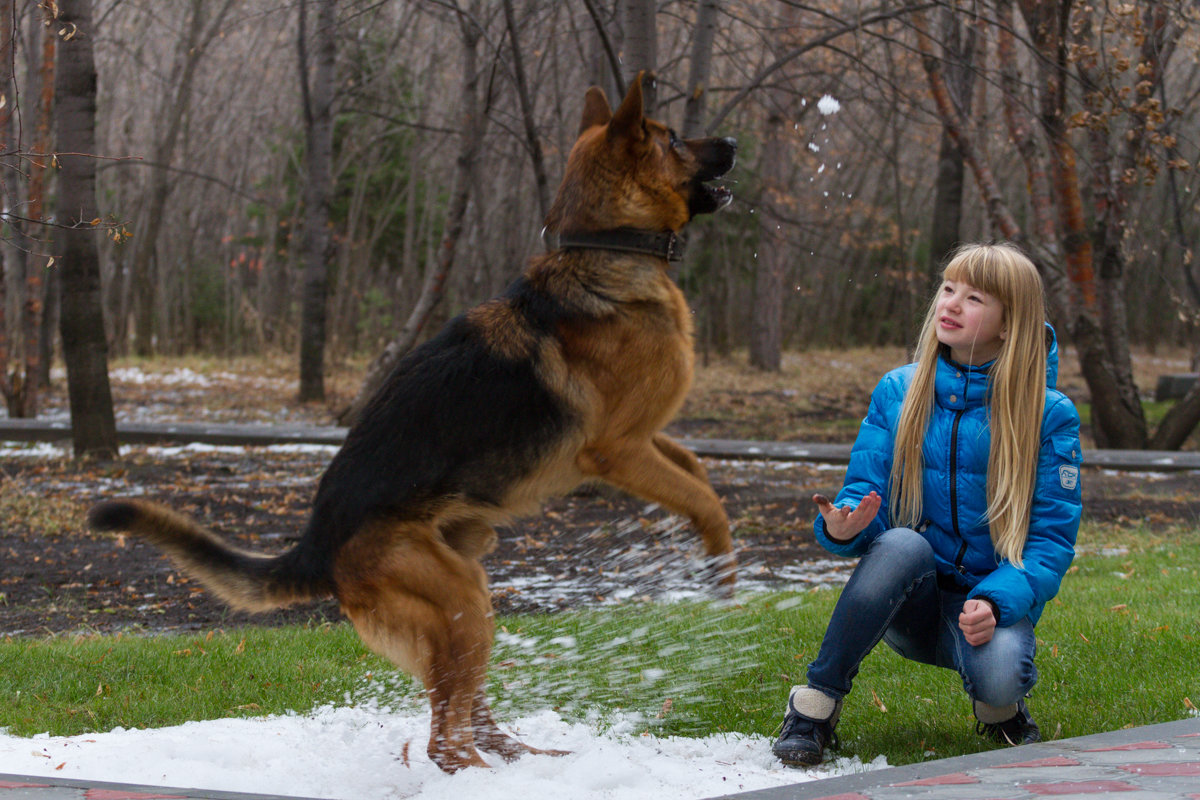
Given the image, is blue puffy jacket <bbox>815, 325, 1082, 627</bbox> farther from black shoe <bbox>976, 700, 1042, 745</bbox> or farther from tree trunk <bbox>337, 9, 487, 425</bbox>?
tree trunk <bbox>337, 9, 487, 425</bbox>

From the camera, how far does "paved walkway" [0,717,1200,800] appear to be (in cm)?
229

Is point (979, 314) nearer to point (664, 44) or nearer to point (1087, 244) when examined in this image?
point (1087, 244)

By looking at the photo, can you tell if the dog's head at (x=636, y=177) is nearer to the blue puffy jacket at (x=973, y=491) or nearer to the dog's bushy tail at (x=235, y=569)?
the blue puffy jacket at (x=973, y=491)

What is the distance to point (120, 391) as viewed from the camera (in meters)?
17.5

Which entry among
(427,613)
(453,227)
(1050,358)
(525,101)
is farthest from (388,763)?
(453,227)

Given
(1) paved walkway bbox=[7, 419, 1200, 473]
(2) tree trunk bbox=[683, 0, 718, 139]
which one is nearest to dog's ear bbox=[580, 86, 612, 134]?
(2) tree trunk bbox=[683, 0, 718, 139]

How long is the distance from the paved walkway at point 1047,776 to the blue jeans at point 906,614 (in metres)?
0.24

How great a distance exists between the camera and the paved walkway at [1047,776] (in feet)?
7.50

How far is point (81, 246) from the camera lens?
896cm

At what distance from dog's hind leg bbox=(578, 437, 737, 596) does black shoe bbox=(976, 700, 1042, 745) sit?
0.92 meters

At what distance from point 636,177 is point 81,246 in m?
6.86

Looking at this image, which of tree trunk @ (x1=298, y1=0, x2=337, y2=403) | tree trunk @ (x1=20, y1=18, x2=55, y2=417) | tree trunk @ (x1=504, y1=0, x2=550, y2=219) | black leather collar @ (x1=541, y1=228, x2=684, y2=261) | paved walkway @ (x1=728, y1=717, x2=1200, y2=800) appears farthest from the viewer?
tree trunk @ (x1=298, y1=0, x2=337, y2=403)

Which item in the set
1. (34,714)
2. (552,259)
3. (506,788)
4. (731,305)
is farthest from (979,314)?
(731,305)

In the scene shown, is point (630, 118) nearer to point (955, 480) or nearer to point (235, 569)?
point (955, 480)
